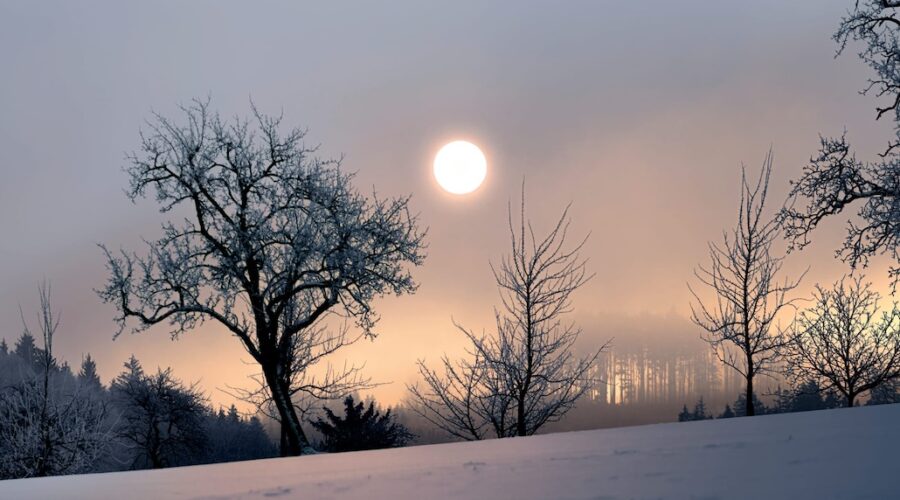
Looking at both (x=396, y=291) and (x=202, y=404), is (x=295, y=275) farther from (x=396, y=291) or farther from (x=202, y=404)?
(x=202, y=404)

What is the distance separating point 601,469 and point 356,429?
31739 mm

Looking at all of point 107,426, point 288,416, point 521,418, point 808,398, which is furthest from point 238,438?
point 521,418

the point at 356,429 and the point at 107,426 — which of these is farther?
the point at 107,426

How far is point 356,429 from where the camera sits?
3262 cm

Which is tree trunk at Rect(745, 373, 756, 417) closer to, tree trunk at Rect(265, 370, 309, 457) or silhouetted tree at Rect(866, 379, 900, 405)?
tree trunk at Rect(265, 370, 309, 457)

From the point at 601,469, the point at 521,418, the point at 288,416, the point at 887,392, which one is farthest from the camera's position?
the point at 887,392

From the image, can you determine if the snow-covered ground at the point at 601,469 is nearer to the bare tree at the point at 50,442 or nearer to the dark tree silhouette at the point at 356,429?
the bare tree at the point at 50,442

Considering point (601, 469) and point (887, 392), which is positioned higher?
point (887, 392)

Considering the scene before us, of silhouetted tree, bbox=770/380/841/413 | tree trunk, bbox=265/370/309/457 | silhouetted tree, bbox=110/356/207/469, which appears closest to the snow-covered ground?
silhouetted tree, bbox=770/380/841/413

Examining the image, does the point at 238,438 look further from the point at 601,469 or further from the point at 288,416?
the point at 601,469

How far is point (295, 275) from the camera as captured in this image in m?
18.6

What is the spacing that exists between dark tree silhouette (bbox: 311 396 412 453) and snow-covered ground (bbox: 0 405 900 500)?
1153 inches

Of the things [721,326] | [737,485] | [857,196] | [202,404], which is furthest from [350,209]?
[202,404]

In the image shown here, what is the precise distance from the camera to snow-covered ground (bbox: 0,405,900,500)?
1.74 m
